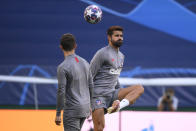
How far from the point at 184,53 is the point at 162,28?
3.29 ft

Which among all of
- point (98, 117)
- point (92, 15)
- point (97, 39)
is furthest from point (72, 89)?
point (97, 39)

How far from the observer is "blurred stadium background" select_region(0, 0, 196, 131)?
11859mm

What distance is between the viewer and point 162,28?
1234 cm

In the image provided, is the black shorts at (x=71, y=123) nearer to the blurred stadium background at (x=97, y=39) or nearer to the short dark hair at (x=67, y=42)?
the short dark hair at (x=67, y=42)

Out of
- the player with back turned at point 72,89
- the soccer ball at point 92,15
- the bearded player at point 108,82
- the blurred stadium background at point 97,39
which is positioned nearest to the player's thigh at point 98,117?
the bearded player at point 108,82

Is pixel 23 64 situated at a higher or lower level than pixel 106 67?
higher

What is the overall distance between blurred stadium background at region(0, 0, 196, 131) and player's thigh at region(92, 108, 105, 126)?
6163mm

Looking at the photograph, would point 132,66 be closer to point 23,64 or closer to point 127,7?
point 127,7

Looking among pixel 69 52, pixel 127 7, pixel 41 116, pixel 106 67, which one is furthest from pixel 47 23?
pixel 69 52

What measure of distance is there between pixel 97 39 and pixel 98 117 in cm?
702

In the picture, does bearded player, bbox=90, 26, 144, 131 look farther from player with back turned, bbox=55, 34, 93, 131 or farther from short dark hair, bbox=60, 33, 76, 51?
short dark hair, bbox=60, 33, 76, 51

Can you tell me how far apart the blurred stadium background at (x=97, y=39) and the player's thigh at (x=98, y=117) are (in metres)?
6.16

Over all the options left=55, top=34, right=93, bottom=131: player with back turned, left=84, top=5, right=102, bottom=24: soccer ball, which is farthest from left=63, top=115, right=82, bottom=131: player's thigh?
left=84, top=5, right=102, bottom=24: soccer ball

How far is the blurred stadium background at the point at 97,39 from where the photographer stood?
11859 millimetres
